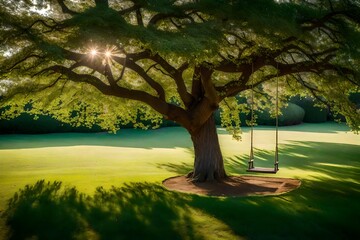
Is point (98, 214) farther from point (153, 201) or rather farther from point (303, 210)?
point (303, 210)

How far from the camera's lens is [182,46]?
8289 millimetres

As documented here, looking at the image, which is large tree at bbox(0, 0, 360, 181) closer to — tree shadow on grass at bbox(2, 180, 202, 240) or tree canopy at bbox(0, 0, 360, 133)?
tree canopy at bbox(0, 0, 360, 133)

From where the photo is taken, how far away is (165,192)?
12.7 m

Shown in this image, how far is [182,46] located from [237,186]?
7.27m

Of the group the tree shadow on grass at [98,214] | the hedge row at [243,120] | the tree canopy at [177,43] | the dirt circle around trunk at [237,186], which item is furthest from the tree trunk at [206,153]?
the hedge row at [243,120]

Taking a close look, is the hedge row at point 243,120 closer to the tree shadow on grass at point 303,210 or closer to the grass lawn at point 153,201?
the grass lawn at point 153,201

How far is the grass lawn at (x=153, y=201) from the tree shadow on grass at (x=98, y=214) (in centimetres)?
2

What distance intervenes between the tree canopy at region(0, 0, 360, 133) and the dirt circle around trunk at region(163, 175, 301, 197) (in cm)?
235

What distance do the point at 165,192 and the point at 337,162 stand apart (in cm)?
1327

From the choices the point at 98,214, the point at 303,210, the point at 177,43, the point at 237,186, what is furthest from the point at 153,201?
the point at 177,43

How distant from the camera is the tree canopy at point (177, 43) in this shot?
8602 millimetres

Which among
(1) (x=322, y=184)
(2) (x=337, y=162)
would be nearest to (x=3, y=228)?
(1) (x=322, y=184)

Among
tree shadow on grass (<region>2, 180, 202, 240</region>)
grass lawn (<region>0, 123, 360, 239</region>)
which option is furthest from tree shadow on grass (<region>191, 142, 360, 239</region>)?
tree shadow on grass (<region>2, 180, 202, 240</region>)

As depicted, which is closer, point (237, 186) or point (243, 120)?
point (237, 186)
